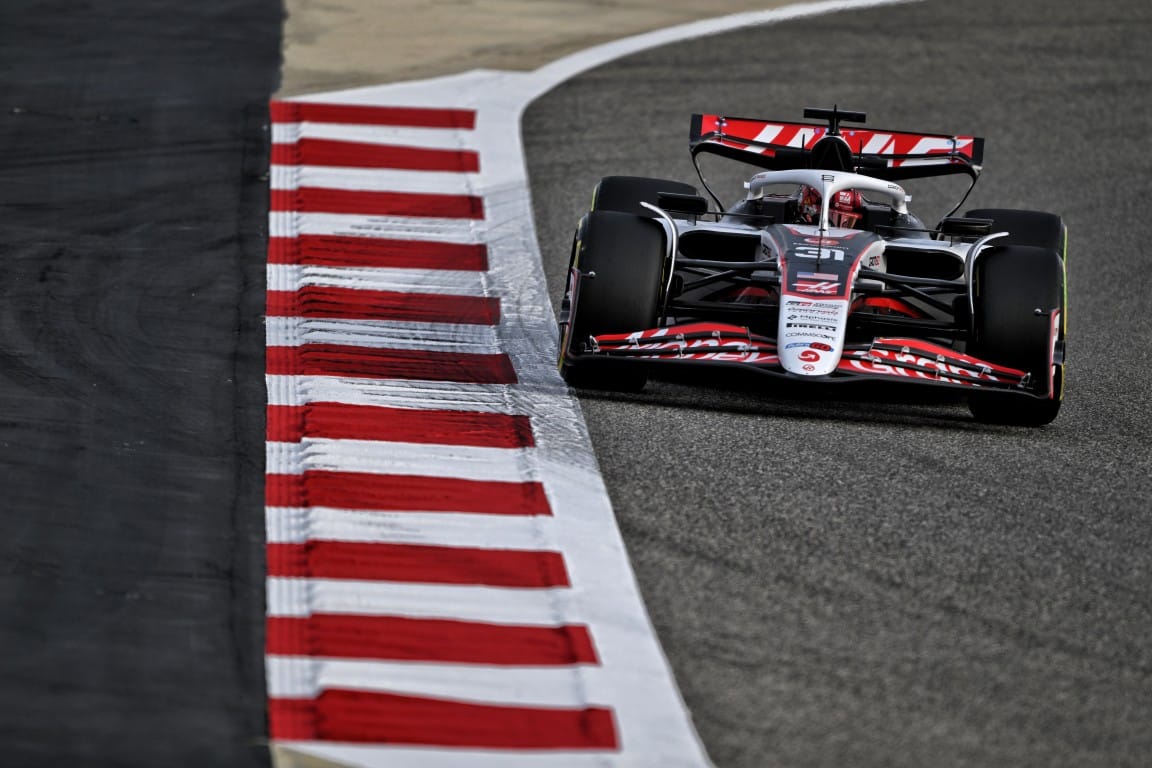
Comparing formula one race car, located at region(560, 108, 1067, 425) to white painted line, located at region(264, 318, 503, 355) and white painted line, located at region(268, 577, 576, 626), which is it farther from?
white painted line, located at region(268, 577, 576, 626)

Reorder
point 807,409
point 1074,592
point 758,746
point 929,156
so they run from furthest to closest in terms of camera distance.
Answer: point 929,156
point 807,409
point 1074,592
point 758,746

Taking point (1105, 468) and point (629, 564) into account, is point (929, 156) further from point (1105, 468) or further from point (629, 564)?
point (629, 564)

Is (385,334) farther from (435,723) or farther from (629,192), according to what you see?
(435,723)

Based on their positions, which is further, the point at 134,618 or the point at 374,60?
the point at 374,60

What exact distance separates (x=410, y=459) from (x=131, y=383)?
1.53 metres

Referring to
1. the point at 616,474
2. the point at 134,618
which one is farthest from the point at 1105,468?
the point at 134,618

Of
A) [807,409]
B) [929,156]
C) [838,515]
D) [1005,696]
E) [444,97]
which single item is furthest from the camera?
[444,97]

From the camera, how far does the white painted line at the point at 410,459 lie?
24.5 ft

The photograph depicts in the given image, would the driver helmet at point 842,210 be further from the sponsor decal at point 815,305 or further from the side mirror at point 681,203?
the sponsor decal at point 815,305

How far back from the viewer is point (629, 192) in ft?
33.0

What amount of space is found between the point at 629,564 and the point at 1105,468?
99.2 inches

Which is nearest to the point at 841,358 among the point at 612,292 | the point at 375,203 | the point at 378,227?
the point at 612,292

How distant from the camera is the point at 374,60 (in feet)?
47.6

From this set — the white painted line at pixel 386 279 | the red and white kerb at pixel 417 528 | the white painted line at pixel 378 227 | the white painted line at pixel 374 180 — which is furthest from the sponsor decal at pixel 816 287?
the white painted line at pixel 374 180
